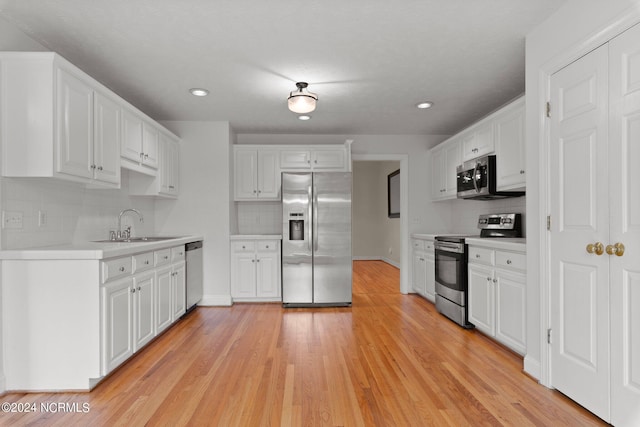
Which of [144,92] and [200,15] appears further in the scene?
[144,92]

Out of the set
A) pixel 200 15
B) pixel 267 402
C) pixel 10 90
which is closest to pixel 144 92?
pixel 10 90

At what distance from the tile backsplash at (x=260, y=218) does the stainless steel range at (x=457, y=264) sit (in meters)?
2.29

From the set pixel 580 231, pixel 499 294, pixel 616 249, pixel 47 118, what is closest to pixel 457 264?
pixel 499 294

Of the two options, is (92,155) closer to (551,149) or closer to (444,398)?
(444,398)

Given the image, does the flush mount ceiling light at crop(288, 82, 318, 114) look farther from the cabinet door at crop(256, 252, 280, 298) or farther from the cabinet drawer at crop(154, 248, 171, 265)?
the cabinet door at crop(256, 252, 280, 298)

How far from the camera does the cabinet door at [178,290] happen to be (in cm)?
370

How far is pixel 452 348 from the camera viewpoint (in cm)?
308

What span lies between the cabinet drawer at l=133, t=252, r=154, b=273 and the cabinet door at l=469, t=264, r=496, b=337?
2.94 metres

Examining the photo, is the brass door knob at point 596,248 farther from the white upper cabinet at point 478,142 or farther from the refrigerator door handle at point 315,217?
the refrigerator door handle at point 315,217

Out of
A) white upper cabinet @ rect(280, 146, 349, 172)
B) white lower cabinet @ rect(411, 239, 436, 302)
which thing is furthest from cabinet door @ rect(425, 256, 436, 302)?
white upper cabinet @ rect(280, 146, 349, 172)

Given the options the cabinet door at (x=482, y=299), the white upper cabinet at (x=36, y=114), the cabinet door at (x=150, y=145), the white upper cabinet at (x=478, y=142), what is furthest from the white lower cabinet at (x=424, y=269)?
the white upper cabinet at (x=36, y=114)

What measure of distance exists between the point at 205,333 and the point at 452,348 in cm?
226

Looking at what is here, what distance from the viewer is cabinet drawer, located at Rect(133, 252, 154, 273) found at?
2.83 m

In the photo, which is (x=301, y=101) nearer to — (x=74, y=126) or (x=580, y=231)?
(x=74, y=126)
